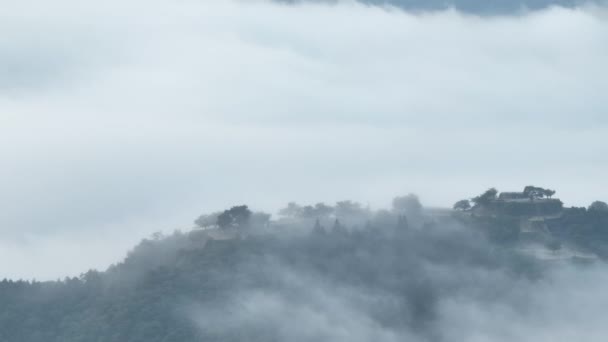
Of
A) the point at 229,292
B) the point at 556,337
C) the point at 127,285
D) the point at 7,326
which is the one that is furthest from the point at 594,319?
the point at 7,326

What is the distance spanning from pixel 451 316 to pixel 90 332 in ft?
131

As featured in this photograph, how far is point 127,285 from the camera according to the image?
199250 mm

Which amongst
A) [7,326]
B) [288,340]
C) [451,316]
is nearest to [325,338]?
[288,340]

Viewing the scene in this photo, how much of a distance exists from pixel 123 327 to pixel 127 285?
39.5 ft

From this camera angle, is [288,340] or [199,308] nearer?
[288,340]

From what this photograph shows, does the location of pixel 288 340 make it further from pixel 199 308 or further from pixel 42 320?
pixel 42 320

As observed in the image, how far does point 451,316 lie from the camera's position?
186875 mm

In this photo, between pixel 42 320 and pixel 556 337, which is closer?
pixel 556 337

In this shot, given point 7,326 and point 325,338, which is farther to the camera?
point 7,326

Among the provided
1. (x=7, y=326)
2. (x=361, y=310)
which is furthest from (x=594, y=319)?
(x=7, y=326)

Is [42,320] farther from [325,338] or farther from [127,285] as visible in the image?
[325,338]

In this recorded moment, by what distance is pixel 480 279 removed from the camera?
650 ft

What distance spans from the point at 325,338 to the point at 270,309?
8905 millimetres

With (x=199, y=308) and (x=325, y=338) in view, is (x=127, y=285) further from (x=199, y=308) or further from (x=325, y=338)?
(x=325, y=338)
